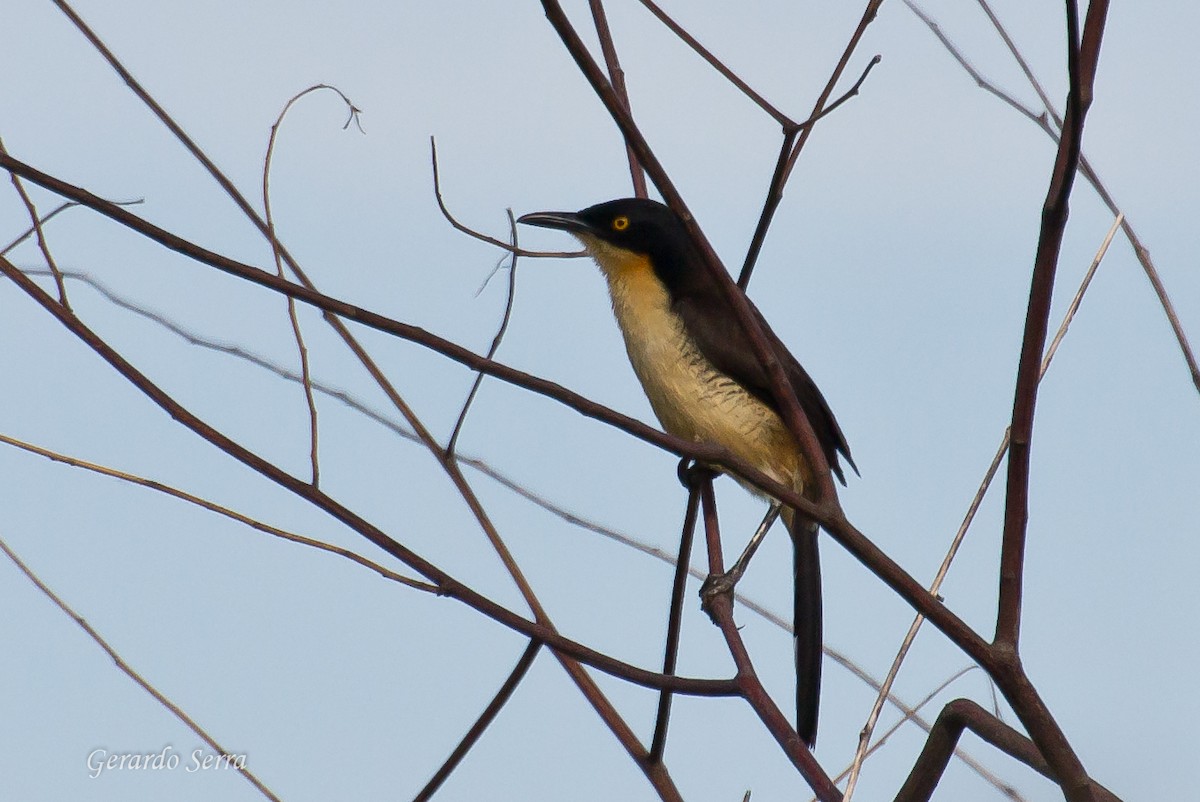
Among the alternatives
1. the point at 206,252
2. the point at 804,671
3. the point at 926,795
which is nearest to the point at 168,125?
the point at 206,252

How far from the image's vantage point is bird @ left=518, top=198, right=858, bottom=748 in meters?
4.72

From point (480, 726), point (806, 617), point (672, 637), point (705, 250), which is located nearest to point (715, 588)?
point (672, 637)

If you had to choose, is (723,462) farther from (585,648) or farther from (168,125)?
(168,125)

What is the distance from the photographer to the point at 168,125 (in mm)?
2658

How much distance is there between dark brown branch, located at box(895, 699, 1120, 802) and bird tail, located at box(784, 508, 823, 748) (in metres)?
2.30

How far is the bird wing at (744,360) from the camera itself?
4.69 meters

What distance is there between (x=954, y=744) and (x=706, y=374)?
2.76m

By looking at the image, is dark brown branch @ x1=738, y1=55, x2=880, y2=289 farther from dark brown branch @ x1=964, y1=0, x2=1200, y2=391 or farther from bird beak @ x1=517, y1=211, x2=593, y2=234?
bird beak @ x1=517, y1=211, x2=593, y2=234

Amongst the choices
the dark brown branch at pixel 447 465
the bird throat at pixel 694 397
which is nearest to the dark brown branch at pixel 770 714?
the dark brown branch at pixel 447 465

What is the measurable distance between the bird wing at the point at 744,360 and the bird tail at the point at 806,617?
11.5 inches

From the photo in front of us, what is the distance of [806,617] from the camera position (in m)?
4.79

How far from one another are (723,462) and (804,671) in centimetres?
283

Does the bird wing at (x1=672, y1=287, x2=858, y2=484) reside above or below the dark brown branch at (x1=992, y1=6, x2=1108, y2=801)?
above

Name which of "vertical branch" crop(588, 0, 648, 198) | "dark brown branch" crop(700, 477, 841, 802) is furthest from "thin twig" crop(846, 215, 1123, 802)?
"vertical branch" crop(588, 0, 648, 198)
